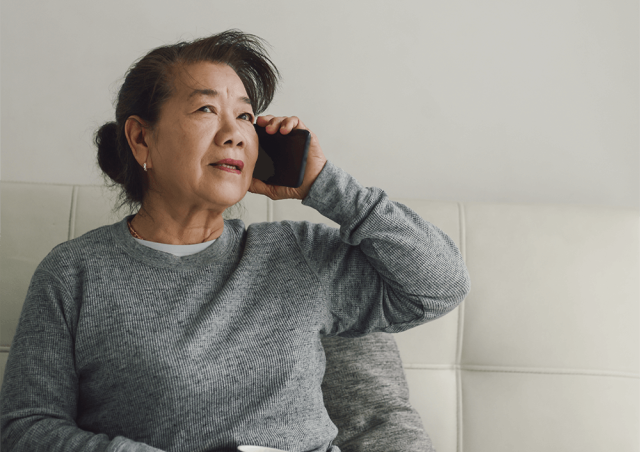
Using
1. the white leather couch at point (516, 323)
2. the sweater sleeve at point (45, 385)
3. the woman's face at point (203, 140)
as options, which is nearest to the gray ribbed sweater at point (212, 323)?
the sweater sleeve at point (45, 385)

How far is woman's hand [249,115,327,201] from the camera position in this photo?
1005 mm

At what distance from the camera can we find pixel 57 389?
0.85 m

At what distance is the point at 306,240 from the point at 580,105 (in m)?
1.07

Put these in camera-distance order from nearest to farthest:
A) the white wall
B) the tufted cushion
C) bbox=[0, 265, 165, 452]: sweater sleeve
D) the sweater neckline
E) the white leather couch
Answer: bbox=[0, 265, 165, 452]: sweater sleeve < the sweater neckline < the tufted cushion < the white leather couch < the white wall

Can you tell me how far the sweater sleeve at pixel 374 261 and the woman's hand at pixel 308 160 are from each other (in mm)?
20

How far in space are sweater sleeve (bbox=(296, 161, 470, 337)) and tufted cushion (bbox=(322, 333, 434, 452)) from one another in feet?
0.45

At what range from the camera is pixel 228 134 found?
95 cm

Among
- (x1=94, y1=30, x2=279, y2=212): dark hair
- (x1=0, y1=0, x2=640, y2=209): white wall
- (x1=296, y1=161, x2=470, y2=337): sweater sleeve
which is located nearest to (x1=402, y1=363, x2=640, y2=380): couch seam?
(x1=296, y1=161, x2=470, y2=337): sweater sleeve

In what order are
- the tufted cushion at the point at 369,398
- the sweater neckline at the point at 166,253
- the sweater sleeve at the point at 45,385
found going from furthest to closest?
the tufted cushion at the point at 369,398 < the sweater neckline at the point at 166,253 < the sweater sleeve at the point at 45,385

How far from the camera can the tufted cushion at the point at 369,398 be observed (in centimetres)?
112

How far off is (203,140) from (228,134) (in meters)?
0.04

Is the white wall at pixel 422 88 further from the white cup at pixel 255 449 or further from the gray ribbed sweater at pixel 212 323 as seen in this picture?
the white cup at pixel 255 449

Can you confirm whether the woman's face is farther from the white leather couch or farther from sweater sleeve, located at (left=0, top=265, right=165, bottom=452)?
the white leather couch

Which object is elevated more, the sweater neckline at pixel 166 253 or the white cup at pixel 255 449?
the sweater neckline at pixel 166 253
